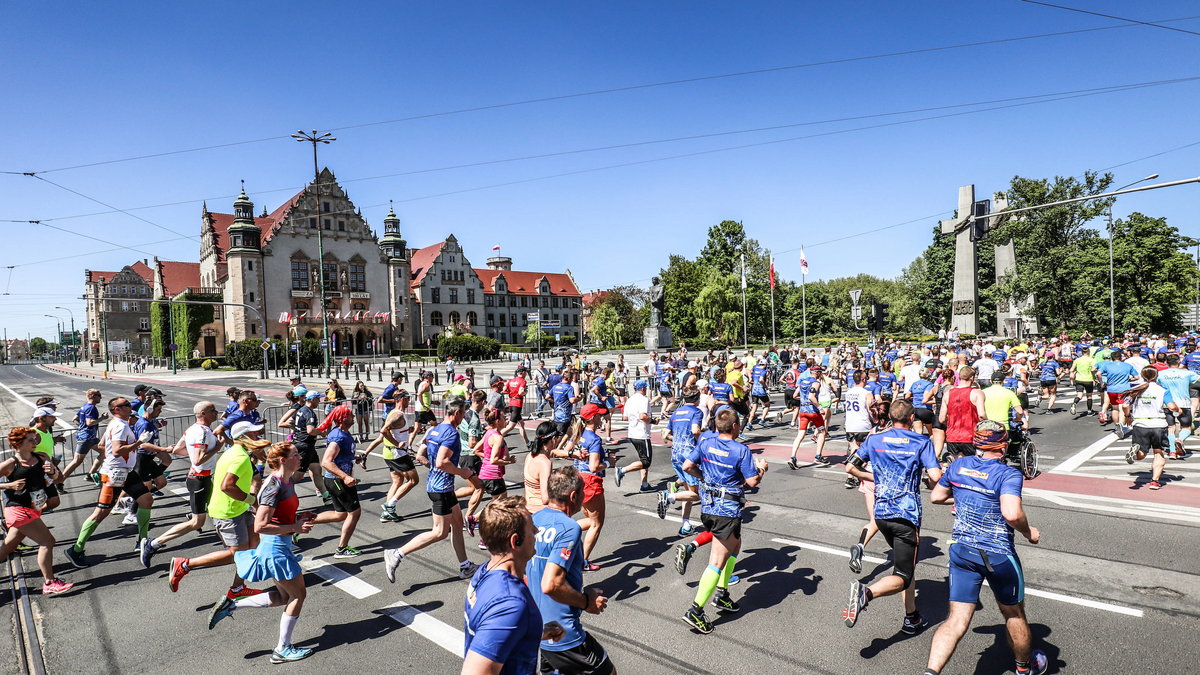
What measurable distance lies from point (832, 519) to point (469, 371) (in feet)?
33.0

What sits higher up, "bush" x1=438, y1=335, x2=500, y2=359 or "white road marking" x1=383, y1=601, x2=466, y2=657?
"bush" x1=438, y1=335, x2=500, y2=359

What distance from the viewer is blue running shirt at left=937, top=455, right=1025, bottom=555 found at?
444cm

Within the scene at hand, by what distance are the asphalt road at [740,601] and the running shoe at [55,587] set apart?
0.14 m

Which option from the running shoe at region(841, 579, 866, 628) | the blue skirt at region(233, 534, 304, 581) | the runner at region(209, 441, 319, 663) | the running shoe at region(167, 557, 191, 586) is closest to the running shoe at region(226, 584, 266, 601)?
the runner at region(209, 441, 319, 663)

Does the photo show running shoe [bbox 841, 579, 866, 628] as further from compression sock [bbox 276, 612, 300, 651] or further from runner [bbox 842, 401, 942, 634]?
compression sock [bbox 276, 612, 300, 651]

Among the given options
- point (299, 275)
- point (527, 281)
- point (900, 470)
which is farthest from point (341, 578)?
point (527, 281)

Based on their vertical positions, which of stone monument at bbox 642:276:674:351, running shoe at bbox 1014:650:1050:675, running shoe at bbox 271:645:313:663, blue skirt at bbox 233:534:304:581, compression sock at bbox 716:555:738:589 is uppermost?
stone monument at bbox 642:276:674:351

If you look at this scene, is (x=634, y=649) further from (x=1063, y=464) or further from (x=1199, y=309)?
(x=1199, y=309)

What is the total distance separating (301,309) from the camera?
72.1 m

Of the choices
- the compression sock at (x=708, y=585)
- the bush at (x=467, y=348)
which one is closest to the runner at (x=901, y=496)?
the compression sock at (x=708, y=585)

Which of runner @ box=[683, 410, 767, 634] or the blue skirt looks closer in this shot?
the blue skirt

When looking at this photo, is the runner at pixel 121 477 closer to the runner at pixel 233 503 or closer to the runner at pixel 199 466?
the runner at pixel 199 466

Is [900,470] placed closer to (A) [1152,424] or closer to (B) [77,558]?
(A) [1152,424]

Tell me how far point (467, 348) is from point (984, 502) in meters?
64.4
